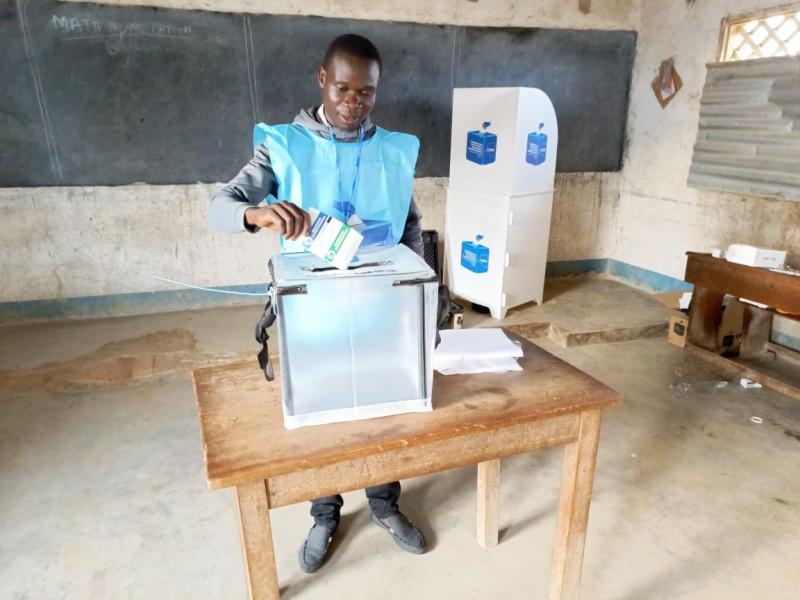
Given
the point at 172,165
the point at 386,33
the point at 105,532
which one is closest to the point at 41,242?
the point at 172,165

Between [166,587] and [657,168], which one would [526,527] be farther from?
[657,168]

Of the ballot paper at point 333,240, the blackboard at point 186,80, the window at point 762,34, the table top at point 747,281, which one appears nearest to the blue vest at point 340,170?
the ballot paper at point 333,240

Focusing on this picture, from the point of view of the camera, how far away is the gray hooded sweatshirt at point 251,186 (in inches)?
45.0

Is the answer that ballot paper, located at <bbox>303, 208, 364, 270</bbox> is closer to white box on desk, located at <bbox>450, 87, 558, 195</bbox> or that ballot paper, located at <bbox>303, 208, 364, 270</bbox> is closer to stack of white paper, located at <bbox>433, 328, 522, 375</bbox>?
stack of white paper, located at <bbox>433, 328, 522, 375</bbox>

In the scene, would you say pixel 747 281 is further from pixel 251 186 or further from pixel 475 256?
pixel 251 186

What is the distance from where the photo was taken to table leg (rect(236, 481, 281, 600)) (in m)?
0.96

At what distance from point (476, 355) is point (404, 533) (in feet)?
2.63

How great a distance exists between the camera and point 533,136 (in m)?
3.35

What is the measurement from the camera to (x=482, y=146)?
3.46m

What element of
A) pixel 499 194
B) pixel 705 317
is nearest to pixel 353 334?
pixel 499 194

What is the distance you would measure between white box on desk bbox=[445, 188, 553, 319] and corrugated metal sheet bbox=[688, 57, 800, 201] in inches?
45.3

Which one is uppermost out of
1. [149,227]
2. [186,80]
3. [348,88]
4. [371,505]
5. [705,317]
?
[186,80]

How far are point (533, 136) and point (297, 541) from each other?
2703 mm

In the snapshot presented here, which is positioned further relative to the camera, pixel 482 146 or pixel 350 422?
pixel 482 146
